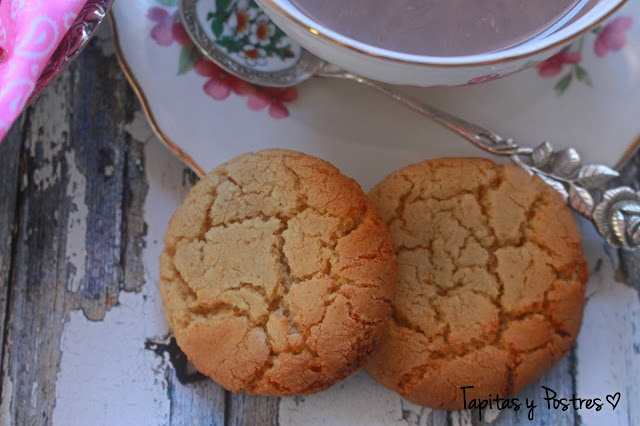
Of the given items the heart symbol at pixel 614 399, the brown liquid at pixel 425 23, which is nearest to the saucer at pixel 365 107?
the brown liquid at pixel 425 23

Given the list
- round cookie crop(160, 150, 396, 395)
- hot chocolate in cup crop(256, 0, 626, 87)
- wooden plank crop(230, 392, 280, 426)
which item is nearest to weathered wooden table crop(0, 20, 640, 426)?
wooden plank crop(230, 392, 280, 426)

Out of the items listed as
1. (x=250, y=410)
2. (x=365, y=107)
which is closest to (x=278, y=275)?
(x=250, y=410)

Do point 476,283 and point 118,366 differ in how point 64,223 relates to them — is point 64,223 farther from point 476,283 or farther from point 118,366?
point 476,283

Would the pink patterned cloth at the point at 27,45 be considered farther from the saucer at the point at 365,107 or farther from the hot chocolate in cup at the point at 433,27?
the hot chocolate in cup at the point at 433,27

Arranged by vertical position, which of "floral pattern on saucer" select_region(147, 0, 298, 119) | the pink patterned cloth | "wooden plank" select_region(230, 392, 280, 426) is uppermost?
"floral pattern on saucer" select_region(147, 0, 298, 119)

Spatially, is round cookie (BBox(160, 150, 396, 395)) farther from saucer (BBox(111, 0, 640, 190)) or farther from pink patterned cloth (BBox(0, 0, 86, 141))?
pink patterned cloth (BBox(0, 0, 86, 141))

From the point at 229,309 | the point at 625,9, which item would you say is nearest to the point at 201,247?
the point at 229,309
